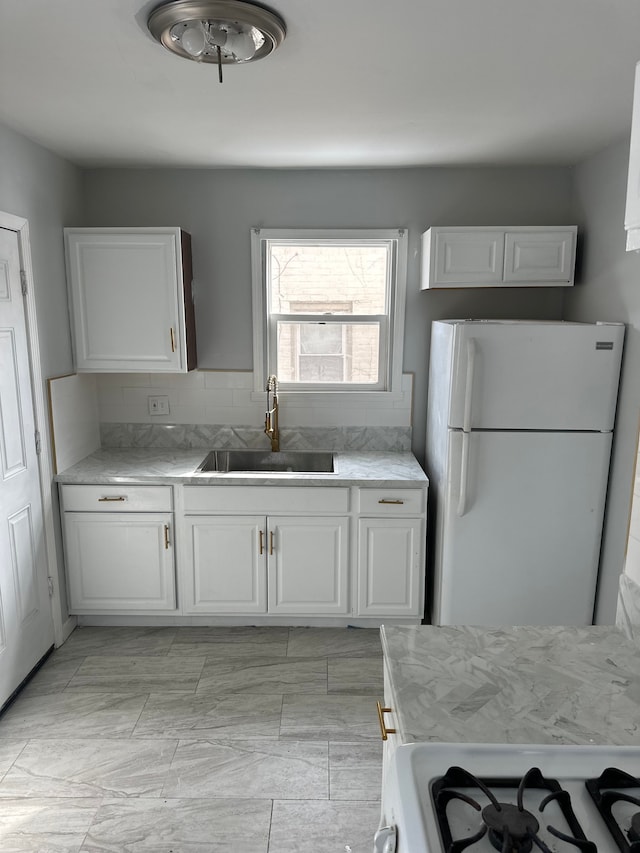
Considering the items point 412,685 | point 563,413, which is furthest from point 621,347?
point 412,685

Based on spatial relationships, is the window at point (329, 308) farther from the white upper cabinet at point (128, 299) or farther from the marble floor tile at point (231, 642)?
the marble floor tile at point (231, 642)

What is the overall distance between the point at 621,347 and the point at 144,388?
2.56 m

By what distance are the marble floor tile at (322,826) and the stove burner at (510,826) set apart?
4.01ft

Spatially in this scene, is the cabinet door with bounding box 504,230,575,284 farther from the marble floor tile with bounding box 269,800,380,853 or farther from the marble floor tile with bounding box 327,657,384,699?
the marble floor tile with bounding box 269,800,380,853

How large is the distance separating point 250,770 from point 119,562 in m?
1.32

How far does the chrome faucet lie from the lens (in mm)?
3477

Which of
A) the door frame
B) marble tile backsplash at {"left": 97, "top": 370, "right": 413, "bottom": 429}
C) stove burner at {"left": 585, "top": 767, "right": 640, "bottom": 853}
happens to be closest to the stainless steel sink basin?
marble tile backsplash at {"left": 97, "top": 370, "right": 413, "bottom": 429}

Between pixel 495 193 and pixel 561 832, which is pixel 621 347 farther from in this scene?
pixel 561 832

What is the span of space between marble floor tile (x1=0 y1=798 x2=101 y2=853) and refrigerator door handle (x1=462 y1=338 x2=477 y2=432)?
208 cm

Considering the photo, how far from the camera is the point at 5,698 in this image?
8.42 feet

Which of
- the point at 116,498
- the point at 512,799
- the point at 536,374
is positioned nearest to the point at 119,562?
the point at 116,498

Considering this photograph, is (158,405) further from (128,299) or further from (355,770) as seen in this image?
(355,770)

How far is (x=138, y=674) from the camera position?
2.83 metres

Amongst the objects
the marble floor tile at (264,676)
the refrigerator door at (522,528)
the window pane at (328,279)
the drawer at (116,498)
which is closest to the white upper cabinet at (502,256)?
the window pane at (328,279)
